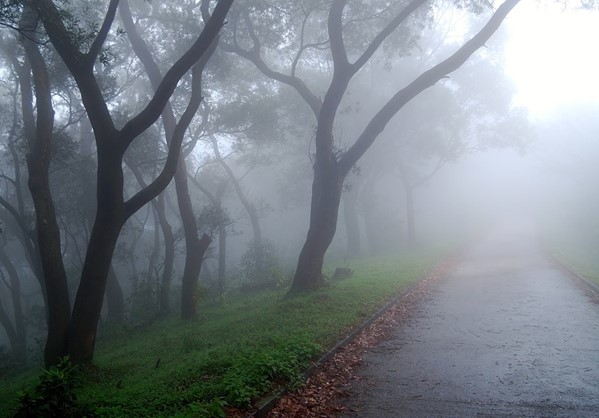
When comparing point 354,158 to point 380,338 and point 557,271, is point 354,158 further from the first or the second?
point 557,271

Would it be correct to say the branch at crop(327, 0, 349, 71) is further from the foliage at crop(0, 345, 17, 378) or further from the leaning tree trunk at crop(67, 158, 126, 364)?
the foliage at crop(0, 345, 17, 378)

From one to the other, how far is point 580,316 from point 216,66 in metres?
14.2

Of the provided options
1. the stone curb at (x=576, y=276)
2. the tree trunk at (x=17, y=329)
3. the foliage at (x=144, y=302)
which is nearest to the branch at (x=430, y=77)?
the stone curb at (x=576, y=276)

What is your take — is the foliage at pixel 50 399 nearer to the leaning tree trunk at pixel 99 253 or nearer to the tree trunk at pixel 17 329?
the leaning tree trunk at pixel 99 253

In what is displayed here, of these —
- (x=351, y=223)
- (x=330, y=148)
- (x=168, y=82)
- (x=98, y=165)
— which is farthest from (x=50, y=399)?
(x=351, y=223)

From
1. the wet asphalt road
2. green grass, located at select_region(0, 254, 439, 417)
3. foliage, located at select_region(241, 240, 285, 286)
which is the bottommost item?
the wet asphalt road

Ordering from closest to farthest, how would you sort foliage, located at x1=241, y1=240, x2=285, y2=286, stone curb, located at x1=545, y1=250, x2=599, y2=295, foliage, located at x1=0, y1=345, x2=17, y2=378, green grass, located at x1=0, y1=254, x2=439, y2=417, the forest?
1. green grass, located at x1=0, y1=254, x2=439, y2=417
2. the forest
3. stone curb, located at x1=545, y1=250, x2=599, y2=295
4. foliage, located at x1=0, y1=345, x2=17, y2=378
5. foliage, located at x1=241, y1=240, x2=285, y2=286

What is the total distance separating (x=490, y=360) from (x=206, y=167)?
2690 cm

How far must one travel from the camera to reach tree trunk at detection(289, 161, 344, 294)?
534 inches

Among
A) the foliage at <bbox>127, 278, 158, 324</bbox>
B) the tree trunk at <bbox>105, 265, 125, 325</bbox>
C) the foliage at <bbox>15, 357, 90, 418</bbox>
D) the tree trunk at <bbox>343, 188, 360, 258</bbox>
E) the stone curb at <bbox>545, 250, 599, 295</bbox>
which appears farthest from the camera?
the tree trunk at <bbox>343, 188, 360, 258</bbox>

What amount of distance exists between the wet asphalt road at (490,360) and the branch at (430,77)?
15.5 ft

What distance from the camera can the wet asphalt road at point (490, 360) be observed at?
5539mm

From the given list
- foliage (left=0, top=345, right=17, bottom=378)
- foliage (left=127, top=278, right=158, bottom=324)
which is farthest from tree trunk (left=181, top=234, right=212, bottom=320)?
foliage (left=0, top=345, right=17, bottom=378)

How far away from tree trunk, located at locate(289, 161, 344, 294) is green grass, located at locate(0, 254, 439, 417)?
640mm
